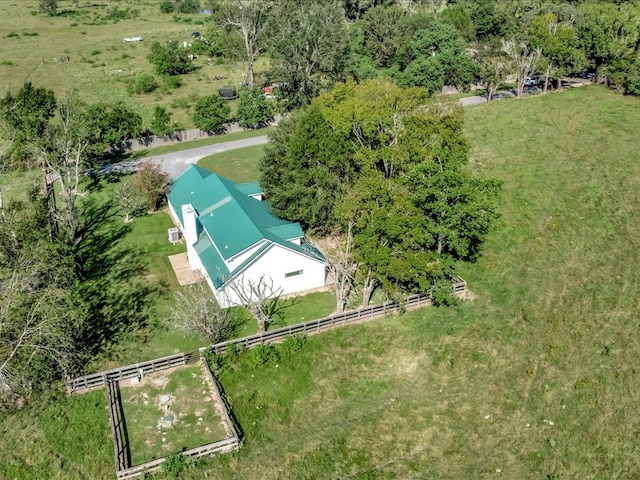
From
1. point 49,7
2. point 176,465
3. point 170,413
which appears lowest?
point 170,413

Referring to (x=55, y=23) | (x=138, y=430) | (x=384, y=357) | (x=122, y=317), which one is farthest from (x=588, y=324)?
(x=55, y=23)

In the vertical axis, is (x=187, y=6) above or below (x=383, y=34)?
above

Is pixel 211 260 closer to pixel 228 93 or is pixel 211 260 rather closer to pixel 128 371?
pixel 128 371

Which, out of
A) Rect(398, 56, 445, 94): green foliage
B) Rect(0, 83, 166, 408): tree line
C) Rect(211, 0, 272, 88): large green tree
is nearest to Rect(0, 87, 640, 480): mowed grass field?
Rect(0, 83, 166, 408): tree line

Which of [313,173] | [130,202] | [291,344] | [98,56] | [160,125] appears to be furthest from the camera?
[98,56]

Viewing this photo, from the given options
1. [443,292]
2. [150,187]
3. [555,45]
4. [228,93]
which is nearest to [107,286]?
[150,187]

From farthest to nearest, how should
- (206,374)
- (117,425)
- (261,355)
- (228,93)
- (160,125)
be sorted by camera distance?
(228,93)
(160,125)
(261,355)
(206,374)
(117,425)

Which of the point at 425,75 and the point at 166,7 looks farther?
the point at 166,7
